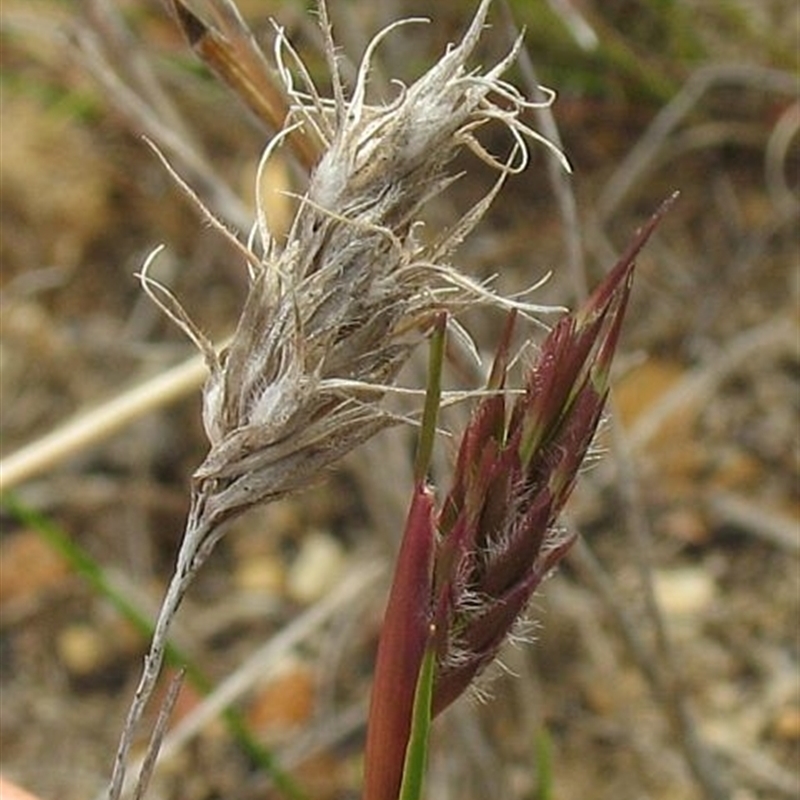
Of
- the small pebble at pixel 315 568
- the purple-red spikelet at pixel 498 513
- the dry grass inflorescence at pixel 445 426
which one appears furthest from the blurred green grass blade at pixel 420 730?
the small pebble at pixel 315 568

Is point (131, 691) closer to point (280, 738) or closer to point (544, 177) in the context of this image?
point (280, 738)

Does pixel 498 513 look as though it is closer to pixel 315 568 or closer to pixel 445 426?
pixel 445 426

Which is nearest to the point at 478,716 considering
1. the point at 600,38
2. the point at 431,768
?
the point at 431,768

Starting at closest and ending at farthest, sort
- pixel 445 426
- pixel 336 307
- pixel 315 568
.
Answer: pixel 336 307 → pixel 445 426 → pixel 315 568

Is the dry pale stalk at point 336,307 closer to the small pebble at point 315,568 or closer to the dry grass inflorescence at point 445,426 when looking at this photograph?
the dry grass inflorescence at point 445,426

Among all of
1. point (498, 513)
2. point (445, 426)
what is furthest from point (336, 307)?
point (445, 426)
